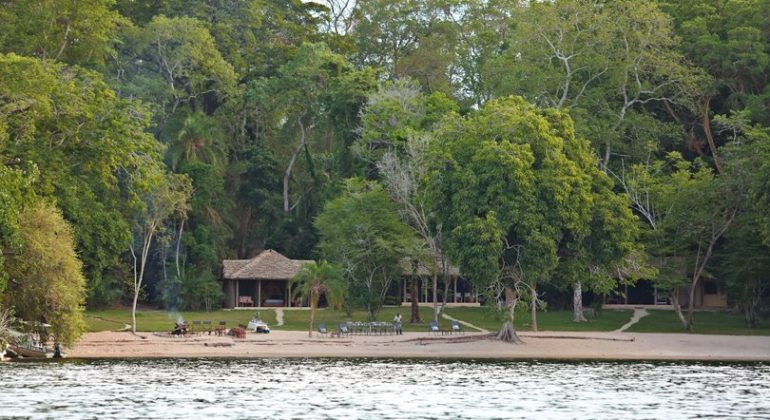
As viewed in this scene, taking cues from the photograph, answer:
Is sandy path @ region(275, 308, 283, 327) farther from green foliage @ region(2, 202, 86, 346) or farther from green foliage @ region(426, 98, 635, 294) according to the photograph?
green foliage @ region(2, 202, 86, 346)

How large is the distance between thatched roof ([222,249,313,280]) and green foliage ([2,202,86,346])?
1381 inches

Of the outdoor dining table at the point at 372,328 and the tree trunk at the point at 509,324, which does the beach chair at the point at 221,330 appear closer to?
the outdoor dining table at the point at 372,328

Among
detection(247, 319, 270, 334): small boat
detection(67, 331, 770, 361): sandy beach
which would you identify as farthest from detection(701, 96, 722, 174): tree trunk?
detection(247, 319, 270, 334): small boat

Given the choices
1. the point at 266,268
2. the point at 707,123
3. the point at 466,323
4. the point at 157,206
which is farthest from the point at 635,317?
the point at 157,206

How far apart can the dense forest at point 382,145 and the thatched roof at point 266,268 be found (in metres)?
1.63

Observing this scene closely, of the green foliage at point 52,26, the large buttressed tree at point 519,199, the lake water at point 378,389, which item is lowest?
the lake water at point 378,389

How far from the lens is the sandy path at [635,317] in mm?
74537

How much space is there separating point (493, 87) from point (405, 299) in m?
16.5

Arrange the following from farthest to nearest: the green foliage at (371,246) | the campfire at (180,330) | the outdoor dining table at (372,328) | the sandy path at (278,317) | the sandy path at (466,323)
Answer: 1. the sandy path at (278,317)
2. the green foliage at (371,246)
3. the sandy path at (466,323)
4. the outdoor dining table at (372,328)
5. the campfire at (180,330)

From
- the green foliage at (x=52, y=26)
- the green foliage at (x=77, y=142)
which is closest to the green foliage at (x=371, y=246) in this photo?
the green foliage at (x=77, y=142)

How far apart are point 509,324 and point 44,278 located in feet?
77.4

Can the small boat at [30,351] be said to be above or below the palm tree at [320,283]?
below

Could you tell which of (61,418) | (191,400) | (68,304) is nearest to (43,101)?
(68,304)

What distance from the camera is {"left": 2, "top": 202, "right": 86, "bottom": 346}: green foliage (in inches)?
2023
